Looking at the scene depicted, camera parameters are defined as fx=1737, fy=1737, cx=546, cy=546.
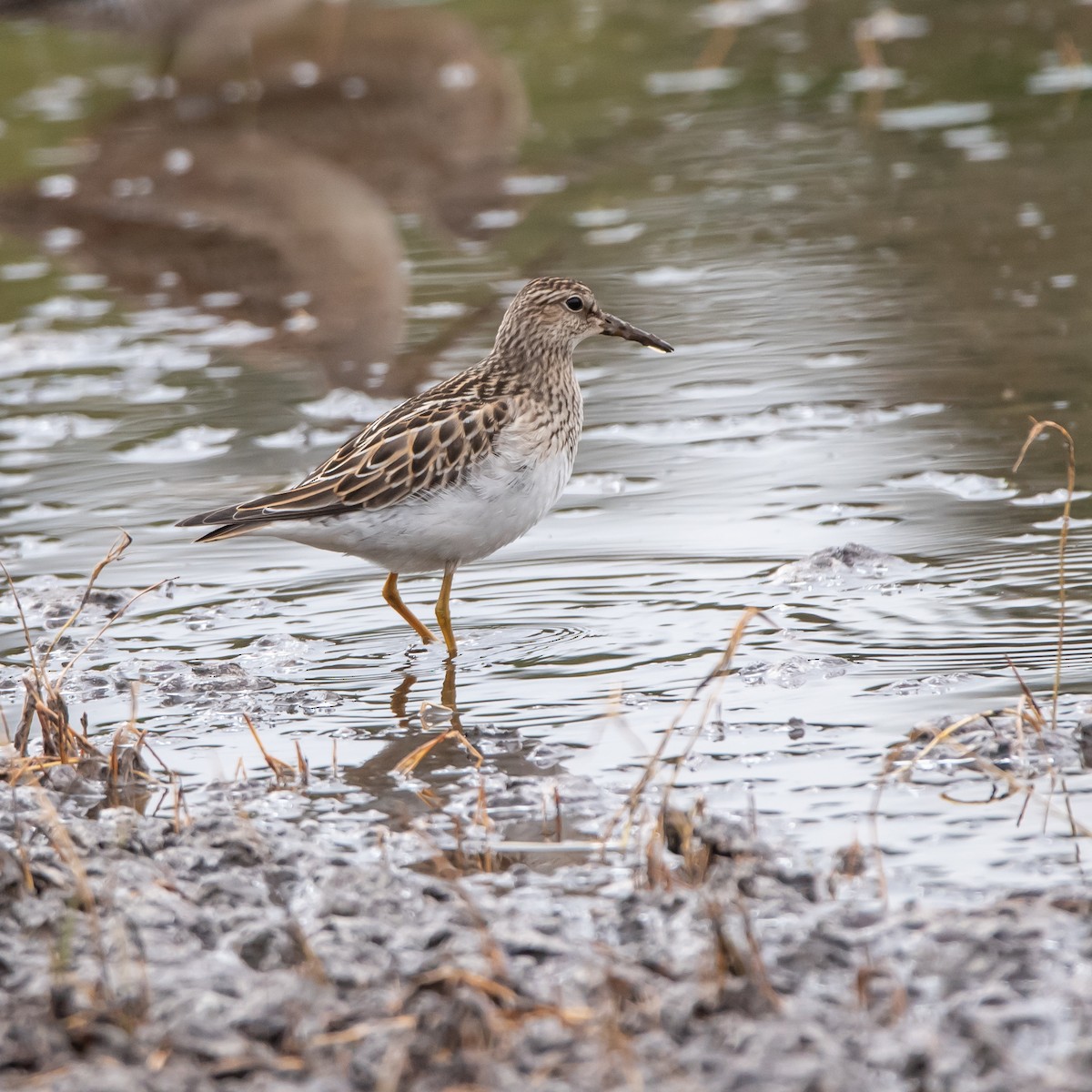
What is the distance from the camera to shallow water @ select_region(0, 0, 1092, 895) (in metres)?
5.60

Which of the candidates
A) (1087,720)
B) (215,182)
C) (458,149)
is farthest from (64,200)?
(1087,720)

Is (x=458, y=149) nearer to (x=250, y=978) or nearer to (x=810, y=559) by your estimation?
(x=810, y=559)

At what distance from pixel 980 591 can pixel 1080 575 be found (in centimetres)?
39

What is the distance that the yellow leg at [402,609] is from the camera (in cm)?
654

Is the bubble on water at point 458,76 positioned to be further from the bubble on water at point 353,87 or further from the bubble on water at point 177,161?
the bubble on water at point 177,161

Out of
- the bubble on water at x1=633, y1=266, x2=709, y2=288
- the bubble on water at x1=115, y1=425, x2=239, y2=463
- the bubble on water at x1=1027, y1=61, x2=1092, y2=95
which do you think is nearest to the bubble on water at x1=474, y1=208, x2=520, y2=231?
the bubble on water at x1=633, y1=266, x2=709, y2=288

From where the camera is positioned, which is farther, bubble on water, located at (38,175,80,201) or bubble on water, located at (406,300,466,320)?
bubble on water, located at (38,175,80,201)

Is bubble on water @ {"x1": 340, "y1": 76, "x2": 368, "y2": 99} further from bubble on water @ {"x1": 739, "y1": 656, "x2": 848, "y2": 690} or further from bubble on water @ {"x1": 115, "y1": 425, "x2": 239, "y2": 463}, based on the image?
bubble on water @ {"x1": 739, "y1": 656, "x2": 848, "y2": 690}

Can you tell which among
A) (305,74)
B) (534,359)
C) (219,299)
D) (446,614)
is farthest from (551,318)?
(305,74)

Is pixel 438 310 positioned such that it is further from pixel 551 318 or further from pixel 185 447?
pixel 551 318

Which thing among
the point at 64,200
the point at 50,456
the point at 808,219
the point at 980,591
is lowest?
the point at 980,591

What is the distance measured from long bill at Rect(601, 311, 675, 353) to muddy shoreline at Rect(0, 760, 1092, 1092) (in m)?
2.96

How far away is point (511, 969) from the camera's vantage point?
389 centimetres

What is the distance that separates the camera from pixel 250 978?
3.88m
